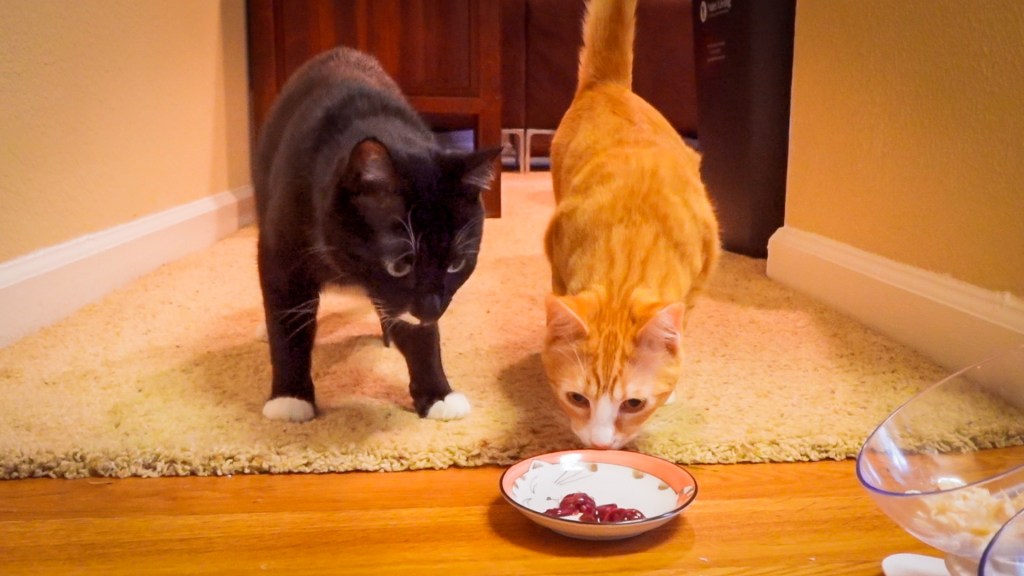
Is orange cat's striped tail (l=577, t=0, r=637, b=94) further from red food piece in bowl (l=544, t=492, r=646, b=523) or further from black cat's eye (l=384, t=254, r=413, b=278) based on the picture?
red food piece in bowl (l=544, t=492, r=646, b=523)

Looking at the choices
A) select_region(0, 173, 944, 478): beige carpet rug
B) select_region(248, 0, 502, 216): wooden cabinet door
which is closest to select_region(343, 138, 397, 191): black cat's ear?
select_region(0, 173, 944, 478): beige carpet rug

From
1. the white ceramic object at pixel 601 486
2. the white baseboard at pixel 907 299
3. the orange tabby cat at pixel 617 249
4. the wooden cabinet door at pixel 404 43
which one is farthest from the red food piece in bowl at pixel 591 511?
the wooden cabinet door at pixel 404 43

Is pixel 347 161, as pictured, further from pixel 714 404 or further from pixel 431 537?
pixel 714 404

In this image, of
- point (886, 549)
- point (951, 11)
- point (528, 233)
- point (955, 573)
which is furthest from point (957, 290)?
point (528, 233)

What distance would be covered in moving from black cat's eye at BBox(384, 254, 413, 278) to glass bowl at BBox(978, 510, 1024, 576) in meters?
0.73

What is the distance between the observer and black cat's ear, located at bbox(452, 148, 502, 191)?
3.64 feet

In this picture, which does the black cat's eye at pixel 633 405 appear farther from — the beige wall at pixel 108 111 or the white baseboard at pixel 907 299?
the beige wall at pixel 108 111

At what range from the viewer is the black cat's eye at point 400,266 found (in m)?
1.09

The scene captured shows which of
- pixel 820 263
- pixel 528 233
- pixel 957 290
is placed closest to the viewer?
pixel 957 290

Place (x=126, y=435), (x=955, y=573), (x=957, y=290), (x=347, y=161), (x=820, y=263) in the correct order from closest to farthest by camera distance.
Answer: (x=955, y=573) → (x=347, y=161) → (x=126, y=435) → (x=957, y=290) → (x=820, y=263)

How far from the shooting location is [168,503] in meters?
1.01

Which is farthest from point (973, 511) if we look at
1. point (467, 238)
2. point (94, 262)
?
point (94, 262)

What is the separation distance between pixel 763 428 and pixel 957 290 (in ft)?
1.77

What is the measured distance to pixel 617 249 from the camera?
1.26 m
